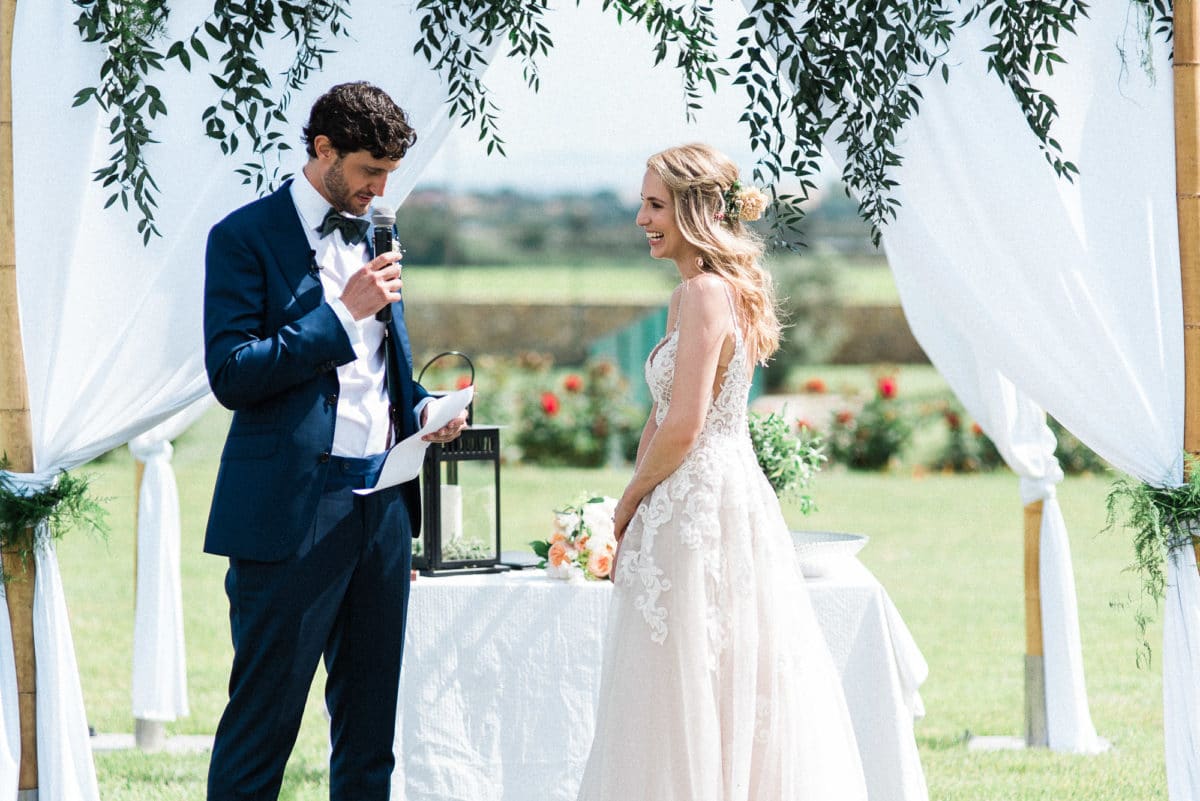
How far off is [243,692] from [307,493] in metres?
0.39

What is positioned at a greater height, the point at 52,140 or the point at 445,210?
the point at 445,210

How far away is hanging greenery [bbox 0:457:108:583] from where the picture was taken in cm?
312

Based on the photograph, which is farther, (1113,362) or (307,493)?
(1113,362)

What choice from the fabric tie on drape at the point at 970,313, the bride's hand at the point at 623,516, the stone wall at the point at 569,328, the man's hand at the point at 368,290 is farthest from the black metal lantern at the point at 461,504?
the stone wall at the point at 569,328

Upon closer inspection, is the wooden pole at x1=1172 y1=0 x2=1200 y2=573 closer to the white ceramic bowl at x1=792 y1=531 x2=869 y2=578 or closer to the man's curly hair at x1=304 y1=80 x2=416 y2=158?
the white ceramic bowl at x1=792 y1=531 x2=869 y2=578

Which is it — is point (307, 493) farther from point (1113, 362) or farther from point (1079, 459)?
point (1079, 459)

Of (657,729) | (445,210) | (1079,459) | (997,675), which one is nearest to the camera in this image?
(657,729)

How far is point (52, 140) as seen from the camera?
315cm

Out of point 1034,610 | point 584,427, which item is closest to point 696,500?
point 1034,610

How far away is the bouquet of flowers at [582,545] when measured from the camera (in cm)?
329

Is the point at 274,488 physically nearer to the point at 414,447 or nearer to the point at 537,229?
the point at 414,447

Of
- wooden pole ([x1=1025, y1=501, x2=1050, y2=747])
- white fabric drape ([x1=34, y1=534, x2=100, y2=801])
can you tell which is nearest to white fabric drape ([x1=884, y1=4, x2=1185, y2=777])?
wooden pole ([x1=1025, y1=501, x2=1050, y2=747])

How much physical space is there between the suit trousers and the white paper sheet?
44mm

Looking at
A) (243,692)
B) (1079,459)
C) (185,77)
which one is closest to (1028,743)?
(243,692)
